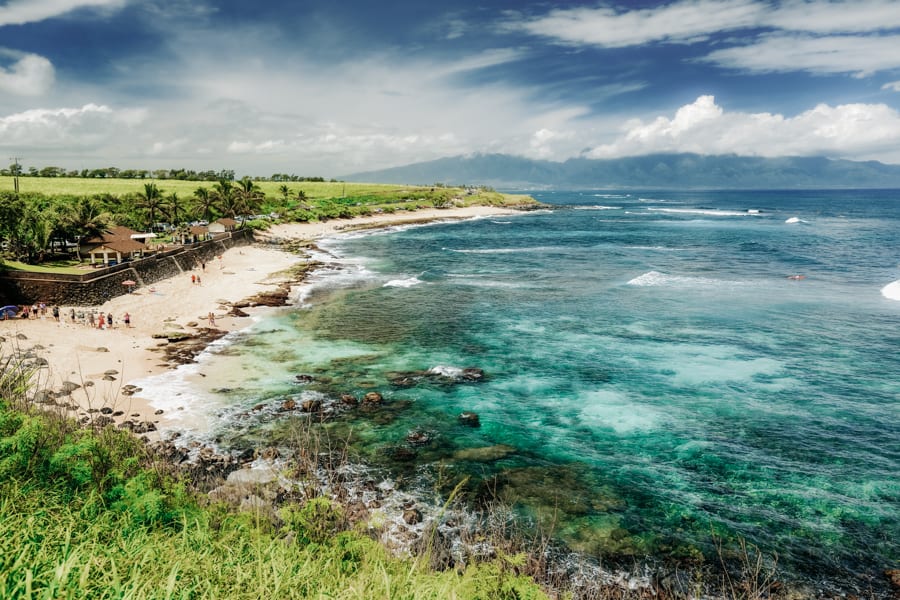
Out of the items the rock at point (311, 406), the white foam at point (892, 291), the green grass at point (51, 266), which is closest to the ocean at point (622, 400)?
the white foam at point (892, 291)

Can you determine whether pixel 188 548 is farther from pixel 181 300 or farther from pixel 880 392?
pixel 181 300

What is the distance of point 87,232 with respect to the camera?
4778cm

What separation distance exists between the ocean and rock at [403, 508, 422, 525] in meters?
1.46

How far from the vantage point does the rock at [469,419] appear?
924 inches

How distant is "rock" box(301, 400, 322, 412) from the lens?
2395 centimetres

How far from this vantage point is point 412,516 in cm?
1659

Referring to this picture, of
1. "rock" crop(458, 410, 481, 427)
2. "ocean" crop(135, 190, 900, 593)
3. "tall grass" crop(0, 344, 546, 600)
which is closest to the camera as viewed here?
"tall grass" crop(0, 344, 546, 600)

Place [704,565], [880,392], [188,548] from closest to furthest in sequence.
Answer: [188,548]
[704,565]
[880,392]

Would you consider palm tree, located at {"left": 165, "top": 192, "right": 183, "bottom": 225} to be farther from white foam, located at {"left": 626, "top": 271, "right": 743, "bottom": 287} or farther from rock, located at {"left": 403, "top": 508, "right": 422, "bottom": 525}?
rock, located at {"left": 403, "top": 508, "right": 422, "bottom": 525}

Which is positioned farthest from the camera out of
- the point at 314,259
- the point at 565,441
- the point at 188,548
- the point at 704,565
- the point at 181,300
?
the point at 314,259

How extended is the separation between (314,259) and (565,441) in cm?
5475

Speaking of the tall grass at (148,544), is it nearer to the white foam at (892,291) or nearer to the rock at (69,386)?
the rock at (69,386)

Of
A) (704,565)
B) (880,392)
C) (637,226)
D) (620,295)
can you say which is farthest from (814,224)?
(704,565)

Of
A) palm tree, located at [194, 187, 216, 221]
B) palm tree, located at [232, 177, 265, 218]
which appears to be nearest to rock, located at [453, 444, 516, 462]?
palm tree, located at [194, 187, 216, 221]
